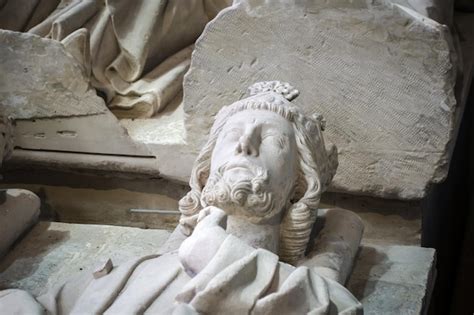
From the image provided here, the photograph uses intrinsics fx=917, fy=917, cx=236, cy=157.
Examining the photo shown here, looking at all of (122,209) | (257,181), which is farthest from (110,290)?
(122,209)

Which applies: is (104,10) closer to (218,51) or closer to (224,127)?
(218,51)

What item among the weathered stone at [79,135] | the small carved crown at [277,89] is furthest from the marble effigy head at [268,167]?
the weathered stone at [79,135]

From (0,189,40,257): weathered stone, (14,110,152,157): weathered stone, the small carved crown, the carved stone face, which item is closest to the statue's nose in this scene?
the carved stone face

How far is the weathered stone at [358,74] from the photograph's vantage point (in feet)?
11.6

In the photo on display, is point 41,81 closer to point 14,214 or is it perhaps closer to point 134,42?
point 134,42

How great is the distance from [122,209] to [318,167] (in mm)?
1617

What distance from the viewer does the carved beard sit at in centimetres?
277

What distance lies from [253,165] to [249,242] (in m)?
0.25

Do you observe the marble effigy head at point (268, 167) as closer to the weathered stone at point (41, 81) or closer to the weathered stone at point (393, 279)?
the weathered stone at point (393, 279)

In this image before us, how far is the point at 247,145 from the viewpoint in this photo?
283 centimetres

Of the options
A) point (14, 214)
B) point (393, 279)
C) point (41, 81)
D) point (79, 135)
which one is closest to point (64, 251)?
point (14, 214)

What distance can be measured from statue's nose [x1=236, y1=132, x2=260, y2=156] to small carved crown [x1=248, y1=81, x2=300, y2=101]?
338 millimetres

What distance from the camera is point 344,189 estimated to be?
3785 millimetres

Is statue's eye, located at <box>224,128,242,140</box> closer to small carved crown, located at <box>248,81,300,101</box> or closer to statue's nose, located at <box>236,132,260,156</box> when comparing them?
statue's nose, located at <box>236,132,260,156</box>
